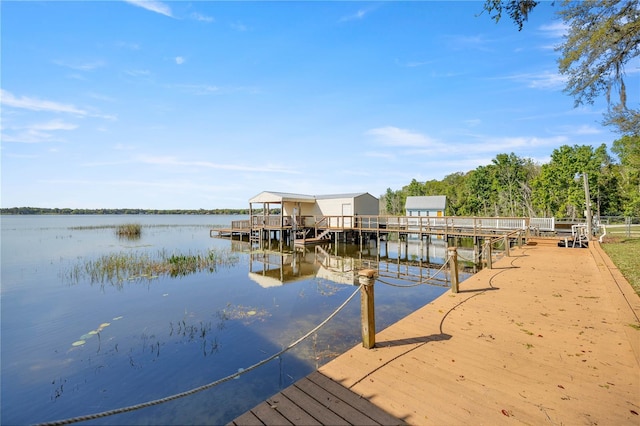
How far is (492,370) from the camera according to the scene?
3535mm

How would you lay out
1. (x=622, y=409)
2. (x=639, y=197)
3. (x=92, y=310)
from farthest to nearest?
(x=639, y=197) → (x=92, y=310) → (x=622, y=409)

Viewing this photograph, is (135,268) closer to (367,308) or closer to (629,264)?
(367,308)

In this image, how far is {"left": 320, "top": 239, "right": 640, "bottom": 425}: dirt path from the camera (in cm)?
282

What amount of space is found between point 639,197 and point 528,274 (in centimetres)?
3085

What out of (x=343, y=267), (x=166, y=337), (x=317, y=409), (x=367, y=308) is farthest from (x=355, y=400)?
(x=343, y=267)

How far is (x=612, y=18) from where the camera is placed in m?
5.68

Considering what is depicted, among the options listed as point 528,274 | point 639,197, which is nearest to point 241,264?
point 528,274

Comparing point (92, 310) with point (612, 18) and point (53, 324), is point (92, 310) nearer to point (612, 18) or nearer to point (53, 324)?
point (53, 324)

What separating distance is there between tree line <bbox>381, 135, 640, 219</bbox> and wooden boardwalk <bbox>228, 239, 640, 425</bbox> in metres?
31.3

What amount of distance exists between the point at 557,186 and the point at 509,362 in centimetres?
3808

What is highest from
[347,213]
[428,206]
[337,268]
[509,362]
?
[428,206]

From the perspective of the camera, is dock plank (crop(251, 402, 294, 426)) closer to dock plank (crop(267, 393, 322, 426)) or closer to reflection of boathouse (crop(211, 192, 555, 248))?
dock plank (crop(267, 393, 322, 426))

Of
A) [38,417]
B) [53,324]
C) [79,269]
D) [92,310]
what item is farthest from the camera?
[79,269]

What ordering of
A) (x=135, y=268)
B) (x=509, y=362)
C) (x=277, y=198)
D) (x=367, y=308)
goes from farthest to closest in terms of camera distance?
1. (x=277, y=198)
2. (x=135, y=268)
3. (x=367, y=308)
4. (x=509, y=362)
